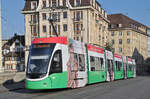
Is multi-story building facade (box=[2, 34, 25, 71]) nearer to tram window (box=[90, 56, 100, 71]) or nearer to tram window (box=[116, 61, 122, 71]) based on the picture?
tram window (box=[116, 61, 122, 71])

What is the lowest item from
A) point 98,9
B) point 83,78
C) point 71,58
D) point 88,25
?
point 83,78

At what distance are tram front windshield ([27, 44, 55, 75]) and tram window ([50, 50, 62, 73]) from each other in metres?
0.35

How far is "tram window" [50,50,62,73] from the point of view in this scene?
52.9 ft

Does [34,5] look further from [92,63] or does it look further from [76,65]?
[76,65]

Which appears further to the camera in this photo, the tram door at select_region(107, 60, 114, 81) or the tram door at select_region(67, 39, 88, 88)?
the tram door at select_region(107, 60, 114, 81)

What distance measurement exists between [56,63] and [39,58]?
39.5 inches

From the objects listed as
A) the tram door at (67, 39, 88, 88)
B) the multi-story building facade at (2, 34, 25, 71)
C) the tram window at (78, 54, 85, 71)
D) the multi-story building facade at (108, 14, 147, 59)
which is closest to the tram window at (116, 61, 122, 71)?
the tram door at (67, 39, 88, 88)

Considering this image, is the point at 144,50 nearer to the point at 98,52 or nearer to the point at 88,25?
the point at 88,25

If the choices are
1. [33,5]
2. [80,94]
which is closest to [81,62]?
[80,94]

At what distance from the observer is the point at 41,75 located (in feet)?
51.5

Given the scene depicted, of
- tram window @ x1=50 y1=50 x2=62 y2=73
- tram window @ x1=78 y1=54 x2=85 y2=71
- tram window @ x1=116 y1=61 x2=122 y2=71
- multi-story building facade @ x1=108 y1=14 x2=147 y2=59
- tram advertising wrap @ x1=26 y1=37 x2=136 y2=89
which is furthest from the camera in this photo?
multi-story building facade @ x1=108 y1=14 x2=147 y2=59

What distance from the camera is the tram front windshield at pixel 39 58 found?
1588 centimetres

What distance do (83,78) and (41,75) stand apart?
185 inches

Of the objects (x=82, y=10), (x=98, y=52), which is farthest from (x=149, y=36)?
(x=98, y=52)
